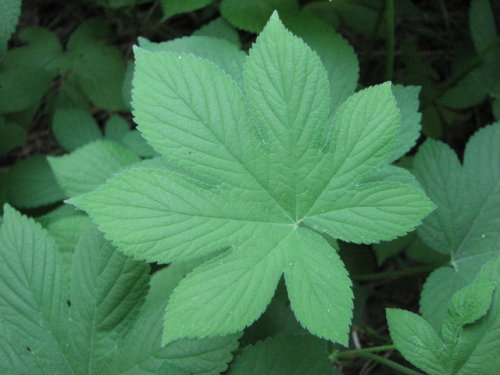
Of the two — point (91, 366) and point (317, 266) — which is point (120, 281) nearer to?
point (91, 366)

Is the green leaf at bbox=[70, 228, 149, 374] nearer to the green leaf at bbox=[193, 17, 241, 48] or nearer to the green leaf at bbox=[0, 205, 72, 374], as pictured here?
the green leaf at bbox=[0, 205, 72, 374]

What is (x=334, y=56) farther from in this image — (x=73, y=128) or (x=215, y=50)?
(x=73, y=128)

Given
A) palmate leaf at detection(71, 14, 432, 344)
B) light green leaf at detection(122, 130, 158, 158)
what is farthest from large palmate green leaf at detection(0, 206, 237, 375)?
light green leaf at detection(122, 130, 158, 158)

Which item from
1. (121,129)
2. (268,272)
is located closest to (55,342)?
(268,272)

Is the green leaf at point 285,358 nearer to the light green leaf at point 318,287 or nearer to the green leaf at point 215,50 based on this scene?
the light green leaf at point 318,287

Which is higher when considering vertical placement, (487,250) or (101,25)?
(101,25)

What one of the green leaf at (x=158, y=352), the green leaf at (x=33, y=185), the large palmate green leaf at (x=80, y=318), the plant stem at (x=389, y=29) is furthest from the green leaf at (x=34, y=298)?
the plant stem at (x=389, y=29)

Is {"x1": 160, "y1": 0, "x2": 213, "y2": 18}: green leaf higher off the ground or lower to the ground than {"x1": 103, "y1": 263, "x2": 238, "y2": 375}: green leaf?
higher

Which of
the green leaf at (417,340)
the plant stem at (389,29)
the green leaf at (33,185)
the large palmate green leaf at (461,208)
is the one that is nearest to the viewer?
the green leaf at (417,340)
